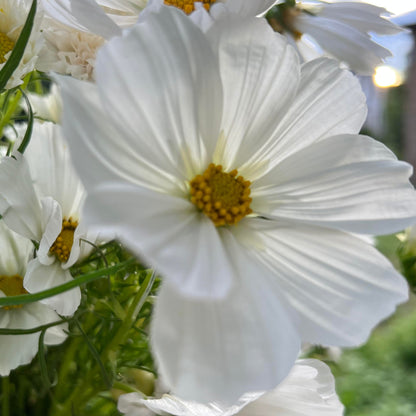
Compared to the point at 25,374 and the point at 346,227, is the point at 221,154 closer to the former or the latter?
the point at 346,227

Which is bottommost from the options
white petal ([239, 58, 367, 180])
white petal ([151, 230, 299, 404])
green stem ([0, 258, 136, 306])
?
white petal ([151, 230, 299, 404])

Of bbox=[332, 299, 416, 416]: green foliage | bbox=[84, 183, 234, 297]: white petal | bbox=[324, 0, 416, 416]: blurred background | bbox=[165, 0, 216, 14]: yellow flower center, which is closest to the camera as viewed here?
bbox=[84, 183, 234, 297]: white petal

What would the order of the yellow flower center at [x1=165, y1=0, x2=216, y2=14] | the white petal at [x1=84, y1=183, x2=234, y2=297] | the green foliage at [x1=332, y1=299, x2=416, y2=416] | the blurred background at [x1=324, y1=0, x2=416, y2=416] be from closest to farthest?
the white petal at [x1=84, y1=183, x2=234, y2=297], the yellow flower center at [x1=165, y1=0, x2=216, y2=14], the blurred background at [x1=324, y1=0, x2=416, y2=416], the green foliage at [x1=332, y1=299, x2=416, y2=416]

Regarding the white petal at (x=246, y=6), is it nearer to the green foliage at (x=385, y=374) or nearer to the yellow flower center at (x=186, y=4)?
the yellow flower center at (x=186, y=4)

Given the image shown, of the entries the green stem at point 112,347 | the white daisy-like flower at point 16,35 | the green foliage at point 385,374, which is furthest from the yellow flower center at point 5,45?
the green foliage at point 385,374

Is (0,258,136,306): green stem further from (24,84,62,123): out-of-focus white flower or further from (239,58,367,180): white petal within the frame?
(24,84,62,123): out-of-focus white flower

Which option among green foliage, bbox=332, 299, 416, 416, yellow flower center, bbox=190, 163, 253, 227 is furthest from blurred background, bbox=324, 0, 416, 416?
yellow flower center, bbox=190, 163, 253, 227

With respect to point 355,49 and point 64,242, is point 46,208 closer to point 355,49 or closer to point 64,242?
point 64,242
